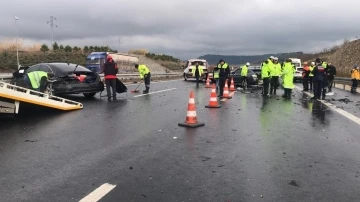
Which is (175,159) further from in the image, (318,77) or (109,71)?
(318,77)

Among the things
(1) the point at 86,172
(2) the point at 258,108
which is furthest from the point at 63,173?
(2) the point at 258,108

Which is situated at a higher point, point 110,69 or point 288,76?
point 110,69

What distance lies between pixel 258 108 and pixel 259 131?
4.69 metres

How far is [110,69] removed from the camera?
575 inches

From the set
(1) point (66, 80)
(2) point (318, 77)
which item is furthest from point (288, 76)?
(1) point (66, 80)

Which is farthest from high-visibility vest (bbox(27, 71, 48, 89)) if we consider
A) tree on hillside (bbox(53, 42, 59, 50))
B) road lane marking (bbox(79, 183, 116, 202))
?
tree on hillside (bbox(53, 42, 59, 50))

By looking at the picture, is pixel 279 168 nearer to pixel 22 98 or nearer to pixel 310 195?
pixel 310 195

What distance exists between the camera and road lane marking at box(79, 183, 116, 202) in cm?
427

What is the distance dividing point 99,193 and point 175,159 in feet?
5.77

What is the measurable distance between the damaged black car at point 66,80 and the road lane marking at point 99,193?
906cm

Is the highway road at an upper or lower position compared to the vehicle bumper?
lower

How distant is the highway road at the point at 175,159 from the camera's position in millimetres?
4574

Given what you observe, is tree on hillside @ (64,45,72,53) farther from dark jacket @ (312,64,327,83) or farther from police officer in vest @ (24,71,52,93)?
dark jacket @ (312,64,327,83)

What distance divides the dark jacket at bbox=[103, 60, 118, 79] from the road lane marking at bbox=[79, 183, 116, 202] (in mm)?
10193
